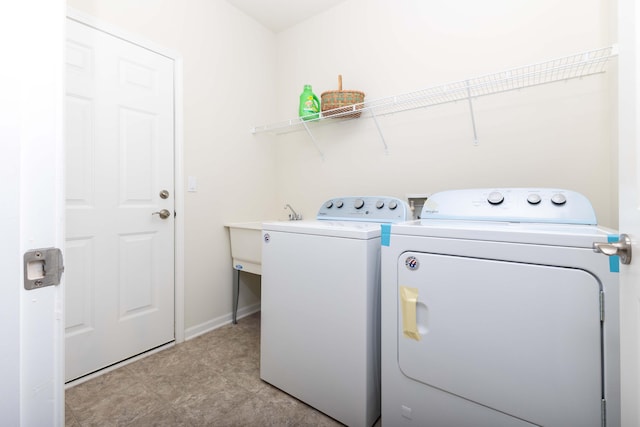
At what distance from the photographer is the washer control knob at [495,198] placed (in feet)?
4.36

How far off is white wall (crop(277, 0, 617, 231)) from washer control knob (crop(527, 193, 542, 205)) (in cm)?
45

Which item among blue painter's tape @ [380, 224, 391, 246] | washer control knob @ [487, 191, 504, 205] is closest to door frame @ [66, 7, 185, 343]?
blue painter's tape @ [380, 224, 391, 246]

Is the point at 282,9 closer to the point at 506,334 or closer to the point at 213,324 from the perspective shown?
the point at 213,324

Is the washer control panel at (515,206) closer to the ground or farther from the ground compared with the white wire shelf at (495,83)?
closer to the ground

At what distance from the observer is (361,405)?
50.5 inches

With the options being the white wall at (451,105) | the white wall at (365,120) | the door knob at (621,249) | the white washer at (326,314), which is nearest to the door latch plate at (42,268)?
the white washer at (326,314)

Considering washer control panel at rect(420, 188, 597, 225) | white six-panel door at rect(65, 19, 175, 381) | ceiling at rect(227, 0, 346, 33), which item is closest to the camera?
washer control panel at rect(420, 188, 597, 225)

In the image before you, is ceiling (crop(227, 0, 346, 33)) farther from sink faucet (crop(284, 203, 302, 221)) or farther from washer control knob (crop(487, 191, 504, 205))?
washer control knob (crop(487, 191, 504, 205))

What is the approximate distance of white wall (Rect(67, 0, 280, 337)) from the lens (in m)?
2.08

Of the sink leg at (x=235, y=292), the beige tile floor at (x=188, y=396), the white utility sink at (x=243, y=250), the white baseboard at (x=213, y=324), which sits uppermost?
the white utility sink at (x=243, y=250)

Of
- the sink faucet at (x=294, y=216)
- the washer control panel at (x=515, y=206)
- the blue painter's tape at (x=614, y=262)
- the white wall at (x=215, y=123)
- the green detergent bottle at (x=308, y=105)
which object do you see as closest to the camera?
the blue painter's tape at (x=614, y=262)

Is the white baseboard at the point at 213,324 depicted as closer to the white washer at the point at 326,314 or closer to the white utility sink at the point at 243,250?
the white utility sink at the point at 243,250

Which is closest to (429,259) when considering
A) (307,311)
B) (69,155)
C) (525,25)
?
(307,311)

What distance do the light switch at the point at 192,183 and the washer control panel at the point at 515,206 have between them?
61.8 inches
